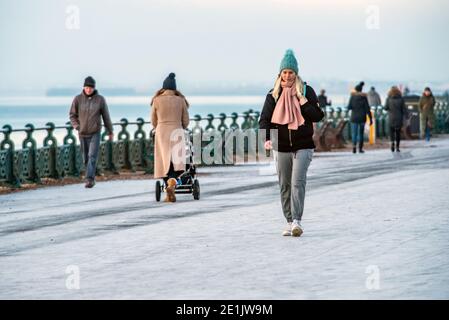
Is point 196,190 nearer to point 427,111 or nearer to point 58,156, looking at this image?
point 58,156

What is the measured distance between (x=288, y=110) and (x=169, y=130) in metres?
6.03

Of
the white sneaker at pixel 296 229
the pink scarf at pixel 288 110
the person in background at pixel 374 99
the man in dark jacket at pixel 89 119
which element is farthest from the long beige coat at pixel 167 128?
the person in background at pixel 374 99

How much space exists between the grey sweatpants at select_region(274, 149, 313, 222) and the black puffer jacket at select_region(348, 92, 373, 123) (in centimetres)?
2301

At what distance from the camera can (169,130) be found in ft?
74.6

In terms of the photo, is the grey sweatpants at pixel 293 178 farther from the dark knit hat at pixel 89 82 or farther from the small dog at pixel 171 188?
the dark knit hat at pixel 89 82

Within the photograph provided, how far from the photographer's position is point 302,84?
1705 centimetres

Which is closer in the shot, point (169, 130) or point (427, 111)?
point (169, 130)

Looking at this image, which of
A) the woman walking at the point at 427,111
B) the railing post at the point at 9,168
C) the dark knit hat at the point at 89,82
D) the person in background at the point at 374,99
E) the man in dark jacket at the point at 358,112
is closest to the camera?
the dark knit hat at the point at 89,82

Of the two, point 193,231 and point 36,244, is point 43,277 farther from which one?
point 193,231

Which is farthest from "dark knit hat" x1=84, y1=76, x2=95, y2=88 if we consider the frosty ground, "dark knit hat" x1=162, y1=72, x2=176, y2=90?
"dark knit hat" x1=162, y1=72, x2=176, y2=90

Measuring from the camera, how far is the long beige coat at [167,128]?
2270cm

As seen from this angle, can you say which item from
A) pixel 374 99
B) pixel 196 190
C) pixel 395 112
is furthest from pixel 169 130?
pixel 374 99

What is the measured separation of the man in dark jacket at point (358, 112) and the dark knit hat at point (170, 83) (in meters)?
17.5
